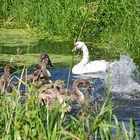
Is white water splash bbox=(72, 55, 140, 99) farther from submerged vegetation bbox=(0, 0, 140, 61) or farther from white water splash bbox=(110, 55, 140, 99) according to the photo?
submerged vegetation bbox=(0, 0, 140, 61)

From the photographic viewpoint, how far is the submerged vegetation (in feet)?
40.8

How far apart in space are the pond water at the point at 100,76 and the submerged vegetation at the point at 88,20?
288 millimetres

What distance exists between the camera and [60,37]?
1486 centimetres

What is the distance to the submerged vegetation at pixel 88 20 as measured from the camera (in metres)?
12.4

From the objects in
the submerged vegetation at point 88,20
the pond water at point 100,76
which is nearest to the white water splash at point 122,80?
the pond water at point 100,76

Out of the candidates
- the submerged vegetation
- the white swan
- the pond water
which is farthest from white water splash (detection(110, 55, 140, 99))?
the submerged vegetation

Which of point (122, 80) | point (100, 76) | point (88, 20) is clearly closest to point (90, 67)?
point (100, 76)

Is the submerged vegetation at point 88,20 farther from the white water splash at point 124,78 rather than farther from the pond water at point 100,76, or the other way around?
the white water splash at point 124,78

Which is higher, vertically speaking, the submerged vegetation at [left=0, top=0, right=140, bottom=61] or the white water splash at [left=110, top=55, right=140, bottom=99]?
the submerged vegetation at [left=0, top=0, right=140, bottom=61]

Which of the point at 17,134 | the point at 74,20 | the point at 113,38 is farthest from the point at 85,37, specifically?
the point at 17,134

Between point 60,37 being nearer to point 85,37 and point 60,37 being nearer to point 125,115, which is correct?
point 85,37

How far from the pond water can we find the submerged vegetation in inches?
11.3

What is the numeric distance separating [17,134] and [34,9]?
10.8 metres

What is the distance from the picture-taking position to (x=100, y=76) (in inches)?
466
